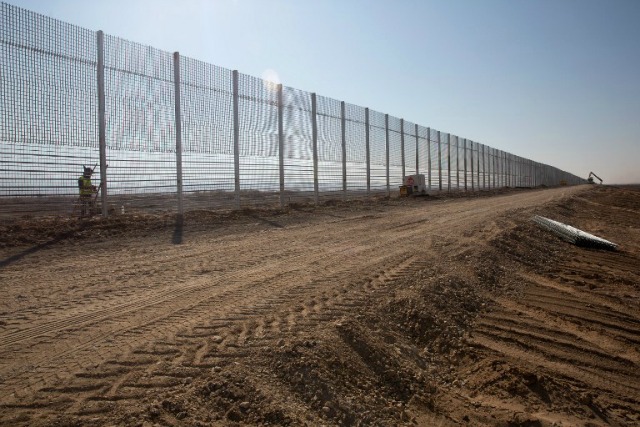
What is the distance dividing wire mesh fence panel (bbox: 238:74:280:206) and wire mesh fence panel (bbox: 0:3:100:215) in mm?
4569

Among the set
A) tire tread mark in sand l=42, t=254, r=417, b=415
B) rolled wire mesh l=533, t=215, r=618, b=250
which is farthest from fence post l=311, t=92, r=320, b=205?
tire tread mark in sand l=42, t=254, r=417, b=415

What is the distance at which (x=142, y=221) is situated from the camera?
9812 mm

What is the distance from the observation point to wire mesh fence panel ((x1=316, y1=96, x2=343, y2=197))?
17.5m

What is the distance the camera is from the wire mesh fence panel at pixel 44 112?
8.61 metres

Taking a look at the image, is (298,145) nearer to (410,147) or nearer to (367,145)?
(367,145)

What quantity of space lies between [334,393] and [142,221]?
27.2ft

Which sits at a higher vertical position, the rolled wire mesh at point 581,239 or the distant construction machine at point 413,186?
the distant construction machine at point 413,186

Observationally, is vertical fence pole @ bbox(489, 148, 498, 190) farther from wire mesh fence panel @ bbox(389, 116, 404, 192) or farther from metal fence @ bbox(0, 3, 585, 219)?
metal fence @ bbox(0, 3, 585, 219)

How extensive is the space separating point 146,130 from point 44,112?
A: 234 cm

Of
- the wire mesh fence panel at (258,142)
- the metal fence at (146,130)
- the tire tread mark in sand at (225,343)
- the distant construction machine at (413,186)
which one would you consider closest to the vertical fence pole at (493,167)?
the distant construction machine at (413,186)

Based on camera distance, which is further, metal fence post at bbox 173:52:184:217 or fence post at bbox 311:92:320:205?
fence post at bbox 311:92:320:205

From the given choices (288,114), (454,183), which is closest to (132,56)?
(288,114)

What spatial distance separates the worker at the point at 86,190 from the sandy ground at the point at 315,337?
3.12 m

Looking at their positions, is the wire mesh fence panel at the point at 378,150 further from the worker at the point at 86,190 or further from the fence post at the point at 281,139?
the worker at the point at 86,190
